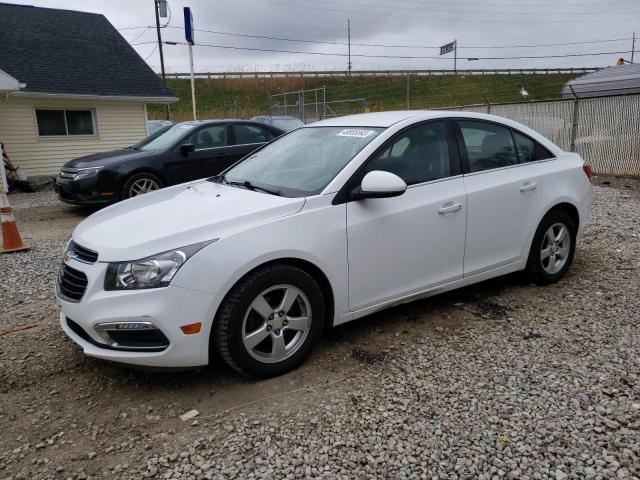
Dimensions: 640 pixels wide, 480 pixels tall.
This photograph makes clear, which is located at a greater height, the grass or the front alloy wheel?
the grass

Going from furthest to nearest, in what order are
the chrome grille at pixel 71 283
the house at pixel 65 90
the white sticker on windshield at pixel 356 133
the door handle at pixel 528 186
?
the house at pixel 65 90
the door handle at pixel 528 186
the white sticker on windshield at pixel 356 133
the chrome grille at pixel 71 283

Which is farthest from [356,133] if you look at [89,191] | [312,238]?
[89,191]

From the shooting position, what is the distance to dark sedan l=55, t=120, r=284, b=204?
8.82m

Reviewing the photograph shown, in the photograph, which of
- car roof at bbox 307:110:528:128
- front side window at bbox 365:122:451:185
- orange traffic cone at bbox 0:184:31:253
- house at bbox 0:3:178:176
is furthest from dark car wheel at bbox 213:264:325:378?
house at bbox 0:3:178:176

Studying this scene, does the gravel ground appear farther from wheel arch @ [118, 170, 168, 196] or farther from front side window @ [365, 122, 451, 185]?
wheel arch @ [118, 170, 168, 196]

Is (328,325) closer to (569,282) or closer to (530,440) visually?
(530,440)

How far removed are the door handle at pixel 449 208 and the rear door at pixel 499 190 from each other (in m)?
0.14

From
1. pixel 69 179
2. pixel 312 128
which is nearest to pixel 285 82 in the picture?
pixel 69 179

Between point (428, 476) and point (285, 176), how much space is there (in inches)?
89.2

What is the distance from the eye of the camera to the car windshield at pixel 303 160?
3.62 metres

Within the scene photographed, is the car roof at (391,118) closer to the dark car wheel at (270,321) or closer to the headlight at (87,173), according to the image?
the dark car wheel at (270,321)

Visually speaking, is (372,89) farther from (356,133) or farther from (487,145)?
(356,133)

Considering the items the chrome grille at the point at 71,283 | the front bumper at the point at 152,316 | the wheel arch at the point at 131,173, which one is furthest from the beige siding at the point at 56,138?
the front bumper at the point at 152,316

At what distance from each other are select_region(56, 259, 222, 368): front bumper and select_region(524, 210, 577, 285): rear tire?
3001 millimetres
